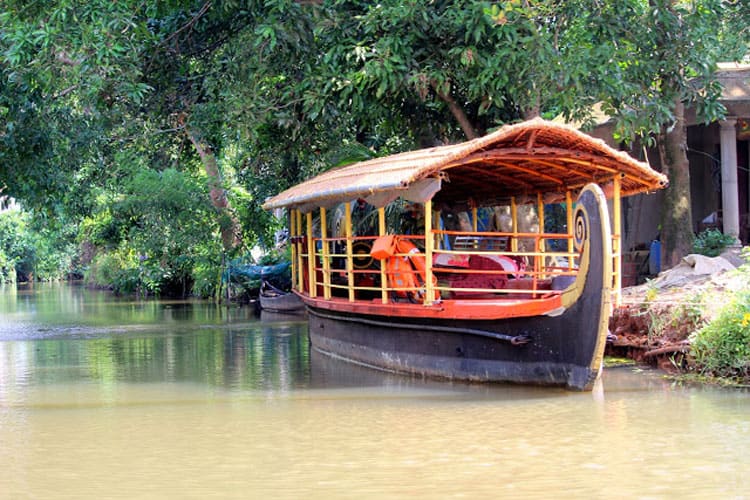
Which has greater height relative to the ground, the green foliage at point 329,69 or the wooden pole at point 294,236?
the green foliage at point 329,69

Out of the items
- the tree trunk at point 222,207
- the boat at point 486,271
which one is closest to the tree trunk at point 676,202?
the boat at point 486,271

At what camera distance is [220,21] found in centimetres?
1517

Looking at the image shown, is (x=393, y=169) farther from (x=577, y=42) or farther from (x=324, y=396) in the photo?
(x=577, y=42)

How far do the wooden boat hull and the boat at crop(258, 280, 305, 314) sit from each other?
10.4m

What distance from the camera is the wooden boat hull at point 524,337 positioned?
8250 millimetres

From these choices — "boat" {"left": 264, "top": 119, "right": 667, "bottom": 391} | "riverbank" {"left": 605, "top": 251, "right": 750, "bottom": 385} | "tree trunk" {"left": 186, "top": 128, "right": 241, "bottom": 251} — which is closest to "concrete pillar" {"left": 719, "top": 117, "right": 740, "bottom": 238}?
"riverbank" {"left": 605, "top": 251, "right": 750, "bottom": 385}

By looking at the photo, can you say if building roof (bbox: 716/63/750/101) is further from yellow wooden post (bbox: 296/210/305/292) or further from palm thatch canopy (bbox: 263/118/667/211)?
yellow wooden post (bbox: 296/210/305/292)

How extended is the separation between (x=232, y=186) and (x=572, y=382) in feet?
63.3

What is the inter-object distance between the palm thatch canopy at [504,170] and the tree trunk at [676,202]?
2.92 metres

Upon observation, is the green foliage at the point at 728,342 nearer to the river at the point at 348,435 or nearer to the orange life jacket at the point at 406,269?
the river at the point at 348,435

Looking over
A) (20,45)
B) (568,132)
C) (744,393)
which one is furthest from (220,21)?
(744,393)

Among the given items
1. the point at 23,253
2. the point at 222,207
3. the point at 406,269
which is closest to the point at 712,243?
the point at 406,269

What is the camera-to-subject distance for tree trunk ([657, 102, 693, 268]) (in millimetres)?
14055

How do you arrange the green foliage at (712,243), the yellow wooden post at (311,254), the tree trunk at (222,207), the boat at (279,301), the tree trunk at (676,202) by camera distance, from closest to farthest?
the yellow wooden post at (311,254)
the tree trunk at (676,202)
the green foliage at (712,243)
the boat at (279,301)
the tree trunk at (222,207)
